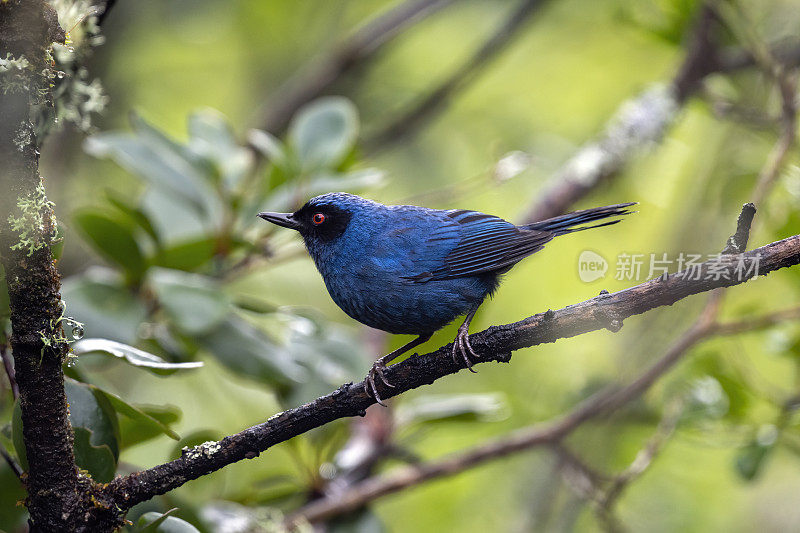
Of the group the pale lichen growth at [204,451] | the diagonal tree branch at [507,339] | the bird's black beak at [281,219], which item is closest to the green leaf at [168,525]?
the diagonal tree branch at [507,339]

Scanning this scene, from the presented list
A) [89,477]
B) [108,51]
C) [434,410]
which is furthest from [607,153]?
[89,477]

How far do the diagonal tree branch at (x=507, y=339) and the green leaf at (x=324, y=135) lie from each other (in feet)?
6.03

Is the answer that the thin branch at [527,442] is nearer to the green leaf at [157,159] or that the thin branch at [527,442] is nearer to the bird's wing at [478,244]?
the bird's wing at [478,244]

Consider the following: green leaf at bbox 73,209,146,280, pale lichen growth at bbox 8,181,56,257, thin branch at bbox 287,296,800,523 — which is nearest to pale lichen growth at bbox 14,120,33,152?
pale lichen growth at bbox 8,181,56,257

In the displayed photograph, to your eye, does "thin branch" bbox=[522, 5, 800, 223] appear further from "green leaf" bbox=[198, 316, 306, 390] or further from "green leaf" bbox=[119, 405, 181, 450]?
"green leaf" bbox=[119, 405, 181, 450]

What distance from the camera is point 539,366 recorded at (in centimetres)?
570

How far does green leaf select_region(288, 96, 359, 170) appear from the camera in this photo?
152 inches

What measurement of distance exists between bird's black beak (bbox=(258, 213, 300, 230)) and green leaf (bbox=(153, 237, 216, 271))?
0.29 metres

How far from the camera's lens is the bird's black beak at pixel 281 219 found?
3.41m

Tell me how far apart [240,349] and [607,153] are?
3.22 metres

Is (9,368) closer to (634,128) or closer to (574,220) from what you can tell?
(574,220)

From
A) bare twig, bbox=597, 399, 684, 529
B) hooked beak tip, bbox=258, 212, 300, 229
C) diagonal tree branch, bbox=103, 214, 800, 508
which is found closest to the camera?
diagonal tree branch, bbox=103, 214, 800, 508

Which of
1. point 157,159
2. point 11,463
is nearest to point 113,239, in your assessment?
point 157,159

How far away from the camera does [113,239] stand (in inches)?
128
